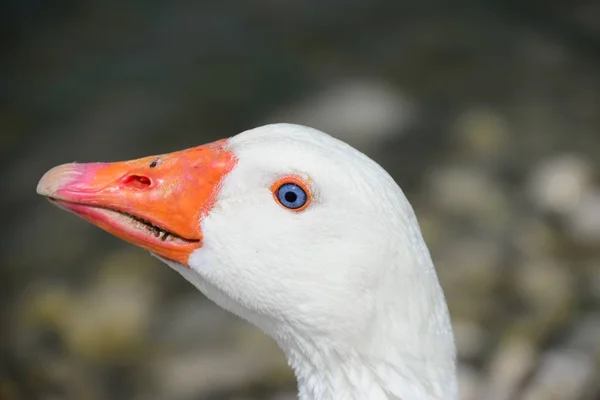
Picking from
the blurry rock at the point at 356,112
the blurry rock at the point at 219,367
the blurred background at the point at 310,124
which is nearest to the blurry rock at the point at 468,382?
the blurred background at the point at 310,124

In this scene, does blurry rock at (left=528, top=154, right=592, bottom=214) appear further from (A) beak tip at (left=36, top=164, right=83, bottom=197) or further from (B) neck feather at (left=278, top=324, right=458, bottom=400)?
(A) beak tip at (left=36, top=164, right=83, bottom=197)

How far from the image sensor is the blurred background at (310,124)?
4.50 meters

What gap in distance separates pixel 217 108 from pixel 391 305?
415 cm

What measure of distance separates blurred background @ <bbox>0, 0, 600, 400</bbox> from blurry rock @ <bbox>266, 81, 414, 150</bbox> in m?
0.02

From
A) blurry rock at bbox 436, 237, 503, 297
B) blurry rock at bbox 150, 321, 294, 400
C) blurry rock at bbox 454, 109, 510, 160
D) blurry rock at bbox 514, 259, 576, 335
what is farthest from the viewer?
blurry rock at bbox 454, 109, 510, 160

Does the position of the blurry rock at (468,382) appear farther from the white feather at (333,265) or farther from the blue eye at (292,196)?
the blue eye at (292,196)

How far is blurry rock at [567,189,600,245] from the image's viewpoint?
5.09m

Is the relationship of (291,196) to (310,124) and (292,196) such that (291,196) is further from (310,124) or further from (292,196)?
(310,124)

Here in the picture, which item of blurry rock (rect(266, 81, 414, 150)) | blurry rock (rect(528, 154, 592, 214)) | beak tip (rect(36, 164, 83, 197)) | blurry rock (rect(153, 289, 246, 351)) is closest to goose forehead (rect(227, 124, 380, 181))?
beak tip (rect(36, 164, 83, 197))

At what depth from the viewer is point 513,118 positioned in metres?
5.98

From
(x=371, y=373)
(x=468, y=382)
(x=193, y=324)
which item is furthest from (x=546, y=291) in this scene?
(x=371, y=373)

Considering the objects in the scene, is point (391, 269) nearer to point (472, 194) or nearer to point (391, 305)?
point (391, 305)

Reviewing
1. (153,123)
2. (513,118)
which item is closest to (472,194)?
(513,118)

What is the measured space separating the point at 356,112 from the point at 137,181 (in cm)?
386
